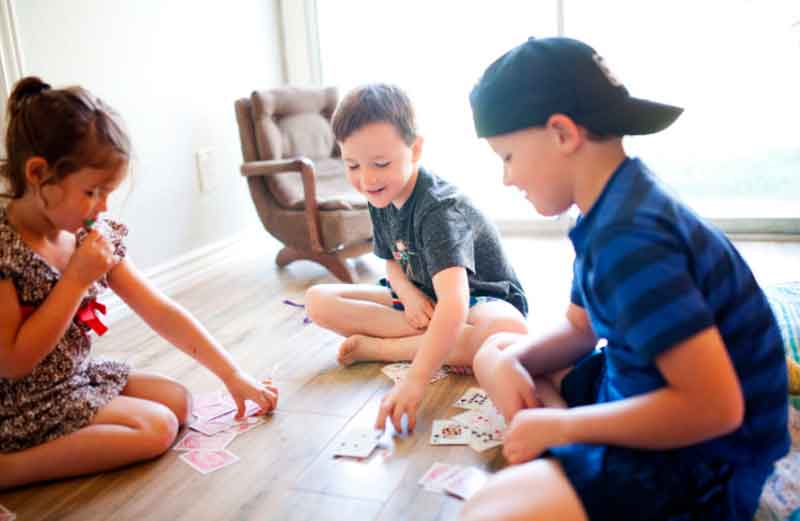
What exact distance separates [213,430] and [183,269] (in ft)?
5.40

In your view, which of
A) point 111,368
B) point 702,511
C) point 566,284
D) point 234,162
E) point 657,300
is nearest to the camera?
point 657,300

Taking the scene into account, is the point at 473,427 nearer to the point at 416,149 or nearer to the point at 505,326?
the point at 505,326

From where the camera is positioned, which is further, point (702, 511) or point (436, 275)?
point (436, 275)

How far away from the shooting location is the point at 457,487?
4.70 ft

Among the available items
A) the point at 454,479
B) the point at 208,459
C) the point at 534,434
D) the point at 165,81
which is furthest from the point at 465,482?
the point at 165,81

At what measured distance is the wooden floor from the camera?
4.73 ft

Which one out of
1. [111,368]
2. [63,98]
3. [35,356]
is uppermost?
[63,98]

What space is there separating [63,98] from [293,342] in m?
1.20

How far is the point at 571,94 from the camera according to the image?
107cm

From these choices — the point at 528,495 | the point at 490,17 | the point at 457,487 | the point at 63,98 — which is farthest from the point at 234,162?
the point at 528,495

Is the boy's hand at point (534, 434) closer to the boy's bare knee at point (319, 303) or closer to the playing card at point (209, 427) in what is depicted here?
the playing card at point (209, 427)

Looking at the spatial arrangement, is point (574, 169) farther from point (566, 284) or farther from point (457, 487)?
point (566, 284)

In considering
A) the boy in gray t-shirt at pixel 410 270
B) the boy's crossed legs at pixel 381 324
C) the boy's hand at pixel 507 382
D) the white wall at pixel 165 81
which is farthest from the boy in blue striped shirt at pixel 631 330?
the white wall at pixel 165 81

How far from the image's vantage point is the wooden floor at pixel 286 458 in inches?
56.7
